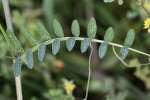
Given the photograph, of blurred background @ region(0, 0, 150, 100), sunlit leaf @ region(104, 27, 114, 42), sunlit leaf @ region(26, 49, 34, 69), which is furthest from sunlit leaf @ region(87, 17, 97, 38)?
blurred background @ region(0, 0, 150, 100)

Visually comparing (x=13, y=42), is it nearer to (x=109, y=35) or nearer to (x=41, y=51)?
(x=41, y=51)

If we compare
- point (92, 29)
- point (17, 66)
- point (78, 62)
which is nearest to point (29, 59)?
point (17, 66)

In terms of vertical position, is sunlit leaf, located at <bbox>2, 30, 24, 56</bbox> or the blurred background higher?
sunlit leaf, located at <bbox>2, 30, 24, 56</bbox>

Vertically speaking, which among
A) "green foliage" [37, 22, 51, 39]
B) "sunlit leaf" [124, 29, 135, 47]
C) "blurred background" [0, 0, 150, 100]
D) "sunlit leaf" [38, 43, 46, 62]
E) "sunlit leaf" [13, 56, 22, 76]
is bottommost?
"blurred background" [0, 0, 150, 100]

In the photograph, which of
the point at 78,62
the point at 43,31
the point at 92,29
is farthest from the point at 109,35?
the point at 78,62

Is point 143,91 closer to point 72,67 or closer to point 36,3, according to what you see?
point 72,67

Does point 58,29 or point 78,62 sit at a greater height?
point 58,29

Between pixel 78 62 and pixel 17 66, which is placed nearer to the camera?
pixel 17 66

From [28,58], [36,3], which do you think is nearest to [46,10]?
[36,3]

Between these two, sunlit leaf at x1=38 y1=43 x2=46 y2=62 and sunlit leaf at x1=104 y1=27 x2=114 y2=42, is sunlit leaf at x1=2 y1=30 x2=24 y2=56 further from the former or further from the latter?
sunlit leaf at x1=104 y1=27 x2=114 y2=42
